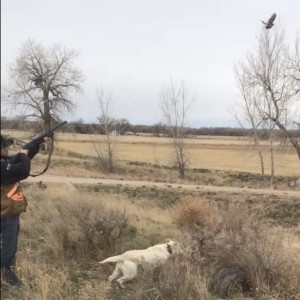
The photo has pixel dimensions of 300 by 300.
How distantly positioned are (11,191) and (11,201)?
0.31ft

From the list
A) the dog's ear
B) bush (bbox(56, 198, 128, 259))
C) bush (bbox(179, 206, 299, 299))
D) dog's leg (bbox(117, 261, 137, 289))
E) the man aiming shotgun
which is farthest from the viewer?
bush (bbox(56, 198, 128, 259))

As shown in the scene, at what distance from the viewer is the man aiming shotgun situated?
4148mm

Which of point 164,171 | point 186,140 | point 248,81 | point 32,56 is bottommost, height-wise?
point 164,171

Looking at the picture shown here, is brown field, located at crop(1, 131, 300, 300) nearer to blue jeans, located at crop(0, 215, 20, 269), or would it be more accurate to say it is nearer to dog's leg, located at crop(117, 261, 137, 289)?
dog's leg, located at crop(117, 261, 137, 289)

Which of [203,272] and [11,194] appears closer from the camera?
[11,194]

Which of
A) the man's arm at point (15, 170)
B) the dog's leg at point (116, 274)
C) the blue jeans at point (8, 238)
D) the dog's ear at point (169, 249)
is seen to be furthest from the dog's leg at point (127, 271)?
the man's arm at point (15, 170)

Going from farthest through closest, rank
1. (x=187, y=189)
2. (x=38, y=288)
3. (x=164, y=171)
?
1. (x=164, y=171)
2. (x=187, y=189)
3. (x=38, y=288)

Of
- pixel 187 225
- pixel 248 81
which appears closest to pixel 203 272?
pixel 187 225

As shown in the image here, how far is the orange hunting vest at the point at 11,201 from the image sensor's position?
14.6ft

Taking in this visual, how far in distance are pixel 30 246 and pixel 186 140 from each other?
3366 cm

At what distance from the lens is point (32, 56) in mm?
42125

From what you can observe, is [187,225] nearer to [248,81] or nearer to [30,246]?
[30,246]

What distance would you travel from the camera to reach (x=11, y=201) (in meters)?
4.68

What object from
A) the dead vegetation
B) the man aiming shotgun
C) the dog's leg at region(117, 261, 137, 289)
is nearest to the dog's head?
the dead vegetation
